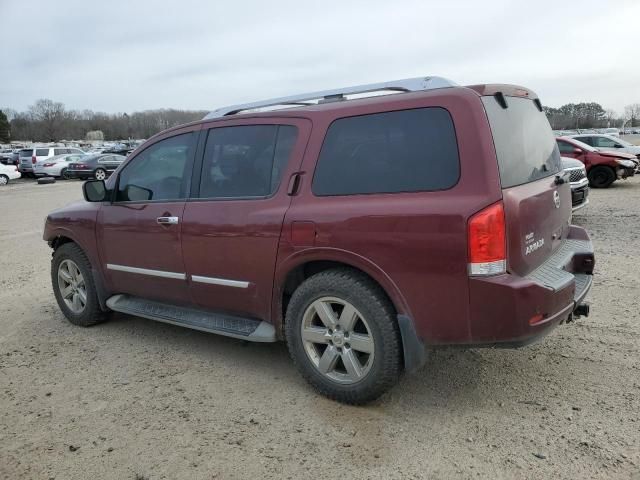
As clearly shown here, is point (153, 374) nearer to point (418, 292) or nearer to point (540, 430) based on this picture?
point (418, 292)

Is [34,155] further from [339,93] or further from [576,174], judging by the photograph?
[339,93]

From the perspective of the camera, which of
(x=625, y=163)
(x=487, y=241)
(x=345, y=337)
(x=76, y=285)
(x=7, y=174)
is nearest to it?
(x=487, y=241)

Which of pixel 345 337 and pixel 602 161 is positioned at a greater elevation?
pixel 602 161

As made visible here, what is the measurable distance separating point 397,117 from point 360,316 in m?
1.16

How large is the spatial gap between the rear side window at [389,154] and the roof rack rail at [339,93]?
283mm

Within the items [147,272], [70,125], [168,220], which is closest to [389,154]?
[168,220]

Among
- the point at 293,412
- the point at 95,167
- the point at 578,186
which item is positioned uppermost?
the point at 95,167

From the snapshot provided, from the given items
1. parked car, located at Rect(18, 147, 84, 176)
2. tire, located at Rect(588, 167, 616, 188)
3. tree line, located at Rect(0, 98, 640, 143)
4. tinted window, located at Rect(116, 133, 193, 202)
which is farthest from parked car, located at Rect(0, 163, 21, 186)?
tree line, located at Rect(0, 98, 640, 143)

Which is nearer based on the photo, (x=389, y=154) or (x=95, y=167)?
(x=389, y=154)

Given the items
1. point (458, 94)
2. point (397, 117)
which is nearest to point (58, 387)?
point (397, 117)

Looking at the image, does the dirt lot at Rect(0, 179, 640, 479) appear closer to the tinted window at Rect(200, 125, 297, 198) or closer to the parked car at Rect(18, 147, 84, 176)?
the tinted window at Rect(200, 125, 297, 198)

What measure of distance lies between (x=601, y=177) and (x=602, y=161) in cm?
57

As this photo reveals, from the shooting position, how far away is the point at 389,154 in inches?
119

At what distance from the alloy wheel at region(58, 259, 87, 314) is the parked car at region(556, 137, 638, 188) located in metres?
12.8
